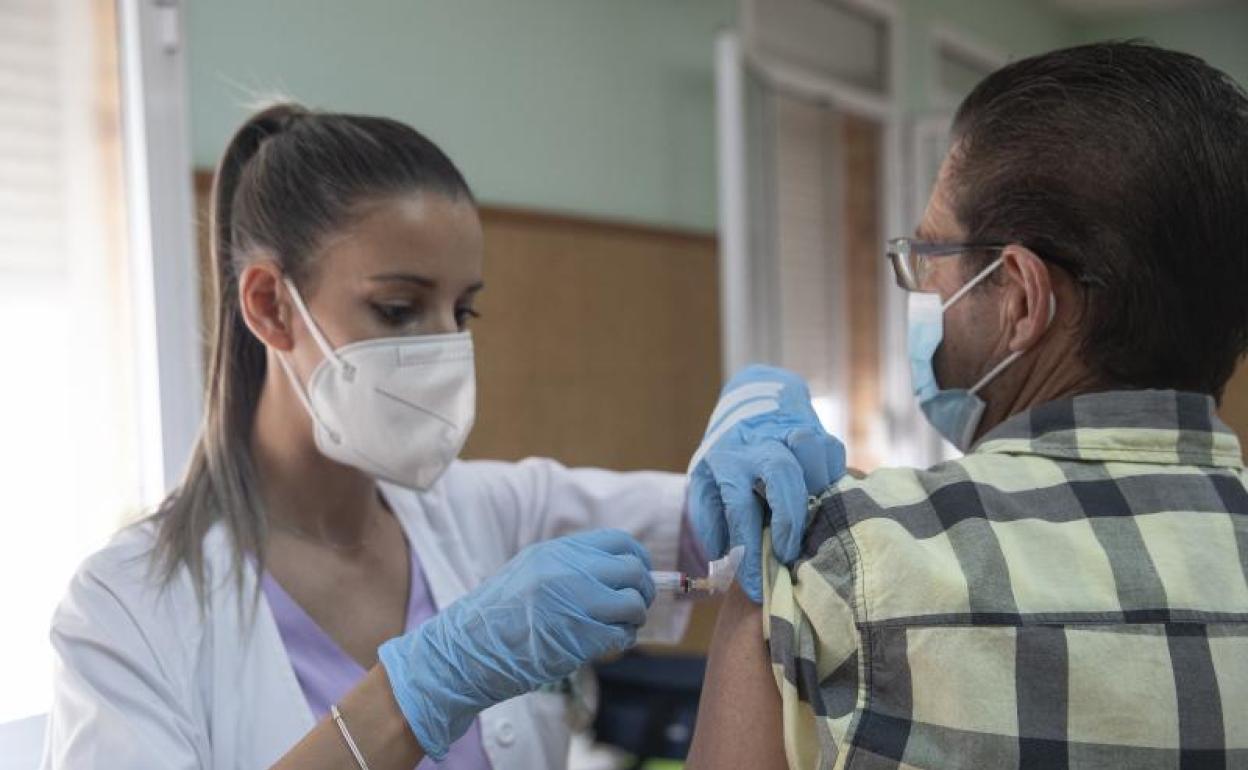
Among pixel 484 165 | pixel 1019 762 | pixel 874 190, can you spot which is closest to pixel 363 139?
pixel 1019 762

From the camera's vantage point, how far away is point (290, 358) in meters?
1.31

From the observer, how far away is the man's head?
2.77 feet

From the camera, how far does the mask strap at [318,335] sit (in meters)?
1.28

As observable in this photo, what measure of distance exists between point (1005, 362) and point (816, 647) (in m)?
0.35

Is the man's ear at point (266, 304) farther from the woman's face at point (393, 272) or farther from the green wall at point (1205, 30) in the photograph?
the green wall at point (1205, 30)

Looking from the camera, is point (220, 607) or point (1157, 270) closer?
point (1157, 270)

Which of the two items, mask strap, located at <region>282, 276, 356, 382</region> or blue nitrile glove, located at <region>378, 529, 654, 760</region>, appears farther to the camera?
mask strap, located at <region>282, 276, 356, 382</region>

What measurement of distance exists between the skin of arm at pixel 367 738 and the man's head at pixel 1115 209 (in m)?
0.70

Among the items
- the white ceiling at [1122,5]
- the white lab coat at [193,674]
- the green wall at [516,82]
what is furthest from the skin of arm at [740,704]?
the white ceiling at [1122,5]

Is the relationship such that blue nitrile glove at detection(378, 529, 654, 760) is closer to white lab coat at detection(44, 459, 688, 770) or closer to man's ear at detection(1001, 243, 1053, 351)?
white lab coat at detection(44, 459, 688, 770)

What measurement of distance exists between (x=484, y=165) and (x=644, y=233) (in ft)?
2.08

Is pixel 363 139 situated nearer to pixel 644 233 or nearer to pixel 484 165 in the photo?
pixel 484 165

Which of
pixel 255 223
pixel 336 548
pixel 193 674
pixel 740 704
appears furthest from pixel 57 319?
pixel 740 704

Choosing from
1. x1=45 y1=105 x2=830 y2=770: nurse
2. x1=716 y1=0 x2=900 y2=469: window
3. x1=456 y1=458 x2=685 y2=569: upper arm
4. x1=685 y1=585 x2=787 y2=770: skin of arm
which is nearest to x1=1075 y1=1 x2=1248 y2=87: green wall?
x1=716 y1=0 x2=900 y2=469: window
